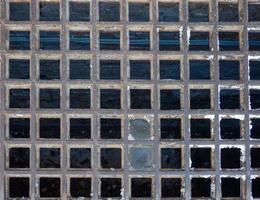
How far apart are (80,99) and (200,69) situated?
1.62 ft

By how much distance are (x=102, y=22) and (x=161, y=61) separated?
28 centimetres

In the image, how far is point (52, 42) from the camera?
229 cm

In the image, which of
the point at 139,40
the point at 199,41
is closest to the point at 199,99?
the point at 199,41

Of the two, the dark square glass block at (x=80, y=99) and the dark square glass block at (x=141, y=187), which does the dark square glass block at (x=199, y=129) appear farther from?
the dark square glass block at (x=80, y=99)

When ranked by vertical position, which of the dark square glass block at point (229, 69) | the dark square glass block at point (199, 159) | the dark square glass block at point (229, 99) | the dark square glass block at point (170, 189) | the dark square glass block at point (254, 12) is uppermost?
the dark square glass block at point (254, 12)

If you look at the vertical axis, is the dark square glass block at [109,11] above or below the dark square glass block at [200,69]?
above

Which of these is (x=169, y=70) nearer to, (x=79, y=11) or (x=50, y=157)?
(x=79, y=11)

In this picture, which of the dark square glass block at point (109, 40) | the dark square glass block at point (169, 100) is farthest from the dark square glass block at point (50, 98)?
the dark square glass block at point (169, 100)

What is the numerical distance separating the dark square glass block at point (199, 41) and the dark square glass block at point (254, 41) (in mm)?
171

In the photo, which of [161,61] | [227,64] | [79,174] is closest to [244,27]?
[227,64]

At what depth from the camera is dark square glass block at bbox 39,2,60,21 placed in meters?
2.30

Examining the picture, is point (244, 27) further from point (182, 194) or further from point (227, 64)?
point (182, 194)

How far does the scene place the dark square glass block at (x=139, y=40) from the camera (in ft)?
7.52

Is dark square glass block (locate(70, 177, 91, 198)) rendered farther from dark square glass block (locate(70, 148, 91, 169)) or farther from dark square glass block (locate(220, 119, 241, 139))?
dark square glass block (locate(220, 119, 241, 139))
